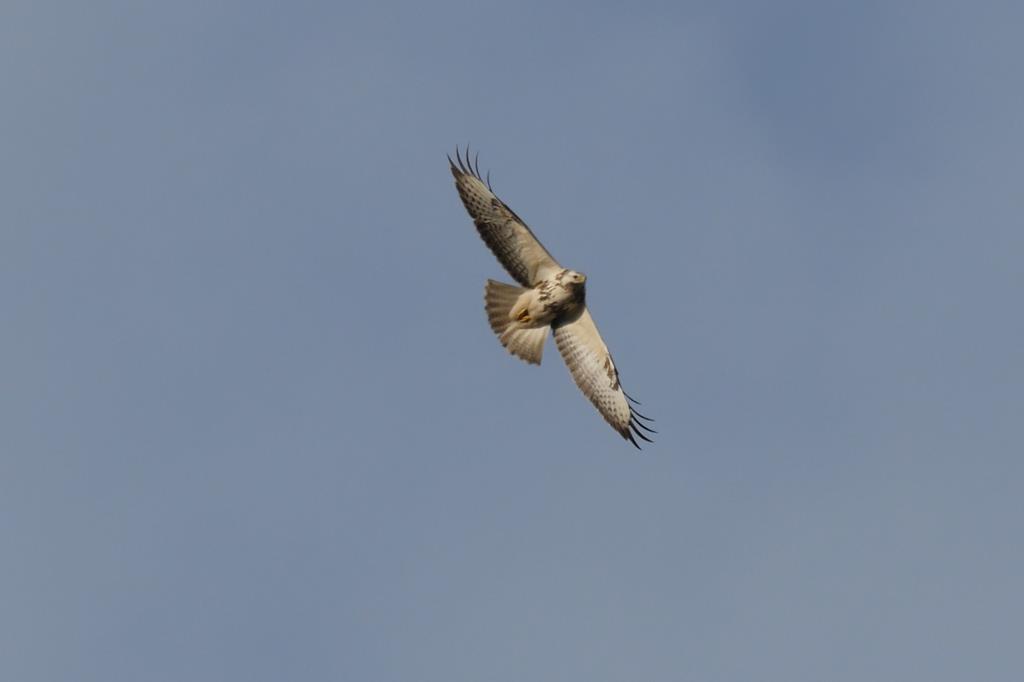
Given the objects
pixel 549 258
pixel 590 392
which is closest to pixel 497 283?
pixel 549 258

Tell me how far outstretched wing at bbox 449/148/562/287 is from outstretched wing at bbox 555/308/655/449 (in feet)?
3.85

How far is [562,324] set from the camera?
79.8 ft

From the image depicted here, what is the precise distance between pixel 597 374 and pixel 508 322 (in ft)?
5.82

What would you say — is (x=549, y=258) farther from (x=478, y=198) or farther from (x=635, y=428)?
(x=635, y=428)

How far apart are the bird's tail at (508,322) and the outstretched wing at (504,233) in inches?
9.5

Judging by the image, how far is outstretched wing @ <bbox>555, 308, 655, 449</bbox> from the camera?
24.6 metres

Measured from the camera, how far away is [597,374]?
24875 millimetres

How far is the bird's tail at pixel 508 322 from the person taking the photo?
23.8 m

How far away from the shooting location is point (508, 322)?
23.9 meters

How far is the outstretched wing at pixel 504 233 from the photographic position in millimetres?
23422

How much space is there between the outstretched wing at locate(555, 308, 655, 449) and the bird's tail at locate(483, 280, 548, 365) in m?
0.73

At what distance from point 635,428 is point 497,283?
116 inches

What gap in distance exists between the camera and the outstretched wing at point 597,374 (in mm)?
24578

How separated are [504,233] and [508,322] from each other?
4.03ft
